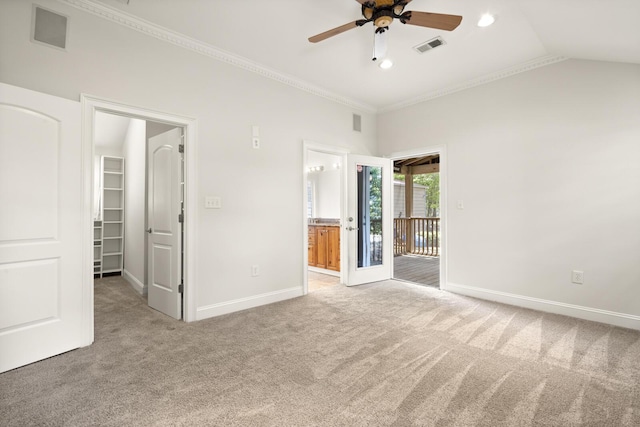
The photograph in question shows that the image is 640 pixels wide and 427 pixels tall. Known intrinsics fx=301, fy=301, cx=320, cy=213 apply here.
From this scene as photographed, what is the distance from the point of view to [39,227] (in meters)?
2.25

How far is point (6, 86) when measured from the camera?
2.08 m

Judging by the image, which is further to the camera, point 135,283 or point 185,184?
point 135,283

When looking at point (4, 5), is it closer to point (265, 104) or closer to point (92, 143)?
point (92, 143)

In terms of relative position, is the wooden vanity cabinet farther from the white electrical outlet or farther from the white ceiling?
the white electrical outlet

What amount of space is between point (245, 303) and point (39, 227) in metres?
2.01

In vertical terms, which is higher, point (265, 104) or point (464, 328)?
point (265, 104)

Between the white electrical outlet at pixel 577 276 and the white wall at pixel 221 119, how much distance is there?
3128 mm

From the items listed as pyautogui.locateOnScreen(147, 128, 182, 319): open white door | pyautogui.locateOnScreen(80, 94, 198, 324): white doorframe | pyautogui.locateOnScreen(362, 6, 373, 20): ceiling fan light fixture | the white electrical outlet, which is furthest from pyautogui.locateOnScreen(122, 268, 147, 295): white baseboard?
the white electrical outlet

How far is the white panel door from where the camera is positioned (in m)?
2.11

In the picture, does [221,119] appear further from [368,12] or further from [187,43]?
[368,12]

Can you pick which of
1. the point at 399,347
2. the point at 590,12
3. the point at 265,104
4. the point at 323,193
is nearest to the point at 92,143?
the point at 265,104

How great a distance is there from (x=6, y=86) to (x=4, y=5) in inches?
25.0

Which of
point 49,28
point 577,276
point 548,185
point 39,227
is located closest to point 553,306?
point 577,276

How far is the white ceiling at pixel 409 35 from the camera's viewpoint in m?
2.50
